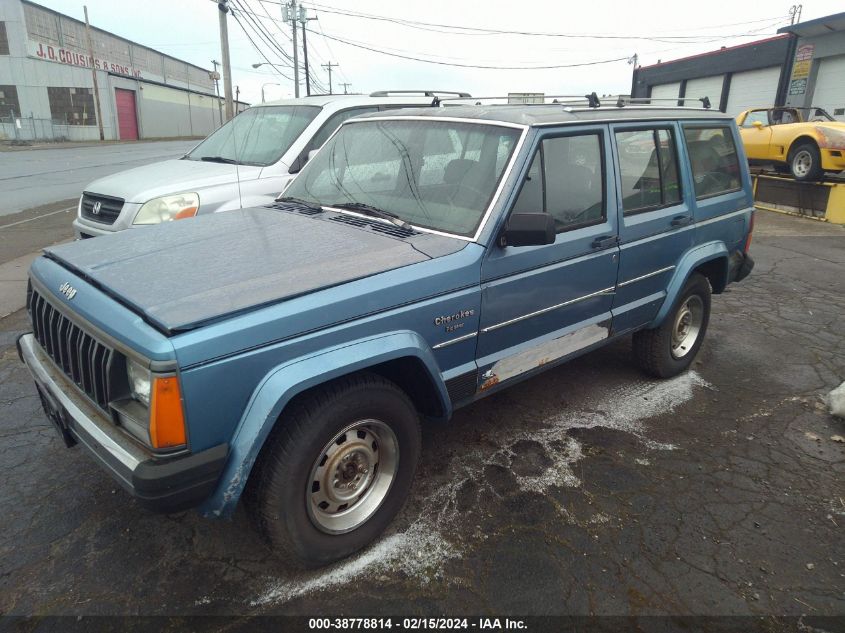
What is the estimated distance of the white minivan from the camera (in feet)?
17.3

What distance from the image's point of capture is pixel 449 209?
3051 mm

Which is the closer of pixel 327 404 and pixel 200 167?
pixel 327 404

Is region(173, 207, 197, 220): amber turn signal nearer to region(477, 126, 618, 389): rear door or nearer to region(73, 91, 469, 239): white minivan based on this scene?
region(73, 91, 469, 239): white minivan

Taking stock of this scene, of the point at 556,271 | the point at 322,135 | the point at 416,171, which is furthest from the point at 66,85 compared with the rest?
the point at 556,271

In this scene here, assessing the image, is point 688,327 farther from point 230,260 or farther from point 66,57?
point 66,57

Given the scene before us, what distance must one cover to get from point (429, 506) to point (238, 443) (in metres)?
1.24

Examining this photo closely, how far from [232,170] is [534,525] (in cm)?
451

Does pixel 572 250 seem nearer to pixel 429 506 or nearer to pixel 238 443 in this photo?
pixel 429 506

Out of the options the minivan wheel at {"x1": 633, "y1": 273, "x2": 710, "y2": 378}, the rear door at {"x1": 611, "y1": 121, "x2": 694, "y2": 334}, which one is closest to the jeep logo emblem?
the rear door at {"x1": 611, "y1": 121, "x2": 694, "y2": 334}

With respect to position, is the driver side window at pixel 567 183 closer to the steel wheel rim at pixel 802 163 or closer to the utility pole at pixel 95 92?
the steel wheel rim at pixel 802 163

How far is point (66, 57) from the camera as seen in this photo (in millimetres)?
43688

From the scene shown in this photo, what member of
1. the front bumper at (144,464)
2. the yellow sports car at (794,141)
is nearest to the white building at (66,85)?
the yellow sports car at (794,141)

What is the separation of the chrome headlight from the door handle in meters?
2.46

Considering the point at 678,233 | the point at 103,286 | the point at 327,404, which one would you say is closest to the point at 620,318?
the point at 678,233
